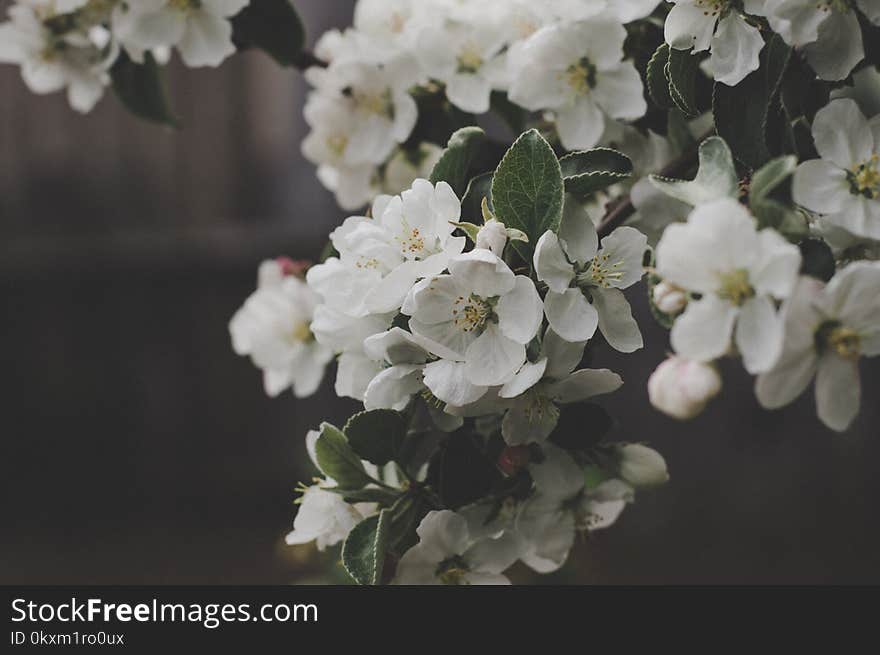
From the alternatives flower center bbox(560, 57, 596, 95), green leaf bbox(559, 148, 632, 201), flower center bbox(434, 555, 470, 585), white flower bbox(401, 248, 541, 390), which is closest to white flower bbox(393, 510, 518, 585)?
flower center bbox(434, 555, 470, 585)

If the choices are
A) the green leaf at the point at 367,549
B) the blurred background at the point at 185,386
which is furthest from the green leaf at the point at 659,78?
the blurred background at the point at 185,386

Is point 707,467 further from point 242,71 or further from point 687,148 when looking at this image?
point 687,148

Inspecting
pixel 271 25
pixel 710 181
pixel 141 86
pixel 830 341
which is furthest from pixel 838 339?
pixel 141 86

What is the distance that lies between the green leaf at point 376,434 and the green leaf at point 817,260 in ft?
0.80

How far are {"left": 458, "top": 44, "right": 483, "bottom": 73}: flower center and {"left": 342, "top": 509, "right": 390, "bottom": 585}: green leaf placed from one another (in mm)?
353

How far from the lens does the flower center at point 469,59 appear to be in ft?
2.36

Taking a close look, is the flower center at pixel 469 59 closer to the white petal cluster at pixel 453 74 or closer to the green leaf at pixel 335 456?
the white petal cluster at pixel 453 74

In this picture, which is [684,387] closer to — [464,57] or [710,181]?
[710,181]

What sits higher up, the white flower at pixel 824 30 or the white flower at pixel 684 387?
the white flower at pixel 824 30

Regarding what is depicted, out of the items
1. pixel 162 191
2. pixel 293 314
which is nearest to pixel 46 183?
pixel 162 191

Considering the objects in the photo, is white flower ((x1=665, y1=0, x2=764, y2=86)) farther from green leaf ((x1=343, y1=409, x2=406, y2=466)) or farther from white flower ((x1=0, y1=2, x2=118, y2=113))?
white flower ((x1=0, y1=2, x2=118, y2=113))

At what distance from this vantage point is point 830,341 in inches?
17.2

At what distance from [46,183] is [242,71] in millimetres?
683

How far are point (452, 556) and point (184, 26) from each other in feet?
1.56
